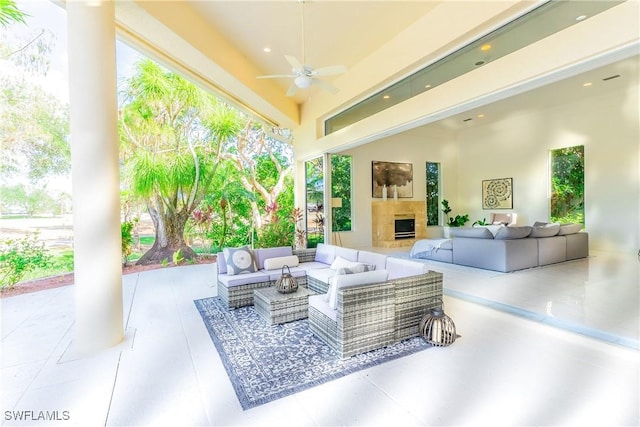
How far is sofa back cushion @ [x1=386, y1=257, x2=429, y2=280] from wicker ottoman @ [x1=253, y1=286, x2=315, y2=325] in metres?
1.07

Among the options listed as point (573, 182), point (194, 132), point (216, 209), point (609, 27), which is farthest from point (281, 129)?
point (573, 182)

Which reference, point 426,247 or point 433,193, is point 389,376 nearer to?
point 426,247

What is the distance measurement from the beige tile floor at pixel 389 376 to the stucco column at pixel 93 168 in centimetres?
37

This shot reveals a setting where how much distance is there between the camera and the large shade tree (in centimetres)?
719

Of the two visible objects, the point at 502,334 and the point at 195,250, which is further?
the point at 195,250

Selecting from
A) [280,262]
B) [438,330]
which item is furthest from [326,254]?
[438,330]

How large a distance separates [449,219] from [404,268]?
886 cm

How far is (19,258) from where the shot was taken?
17.1 feet

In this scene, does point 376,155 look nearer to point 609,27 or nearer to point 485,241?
point 485,241

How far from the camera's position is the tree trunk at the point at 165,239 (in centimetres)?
756

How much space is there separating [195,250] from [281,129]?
4354 millimetres

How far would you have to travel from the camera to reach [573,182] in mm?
8508

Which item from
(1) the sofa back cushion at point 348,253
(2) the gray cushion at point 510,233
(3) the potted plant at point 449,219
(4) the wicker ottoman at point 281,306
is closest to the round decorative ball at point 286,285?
(4) the wicker ottoman at point 281,306

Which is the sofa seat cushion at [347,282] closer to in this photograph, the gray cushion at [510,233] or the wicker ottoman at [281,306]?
the wicker ottoman at [281,306]
